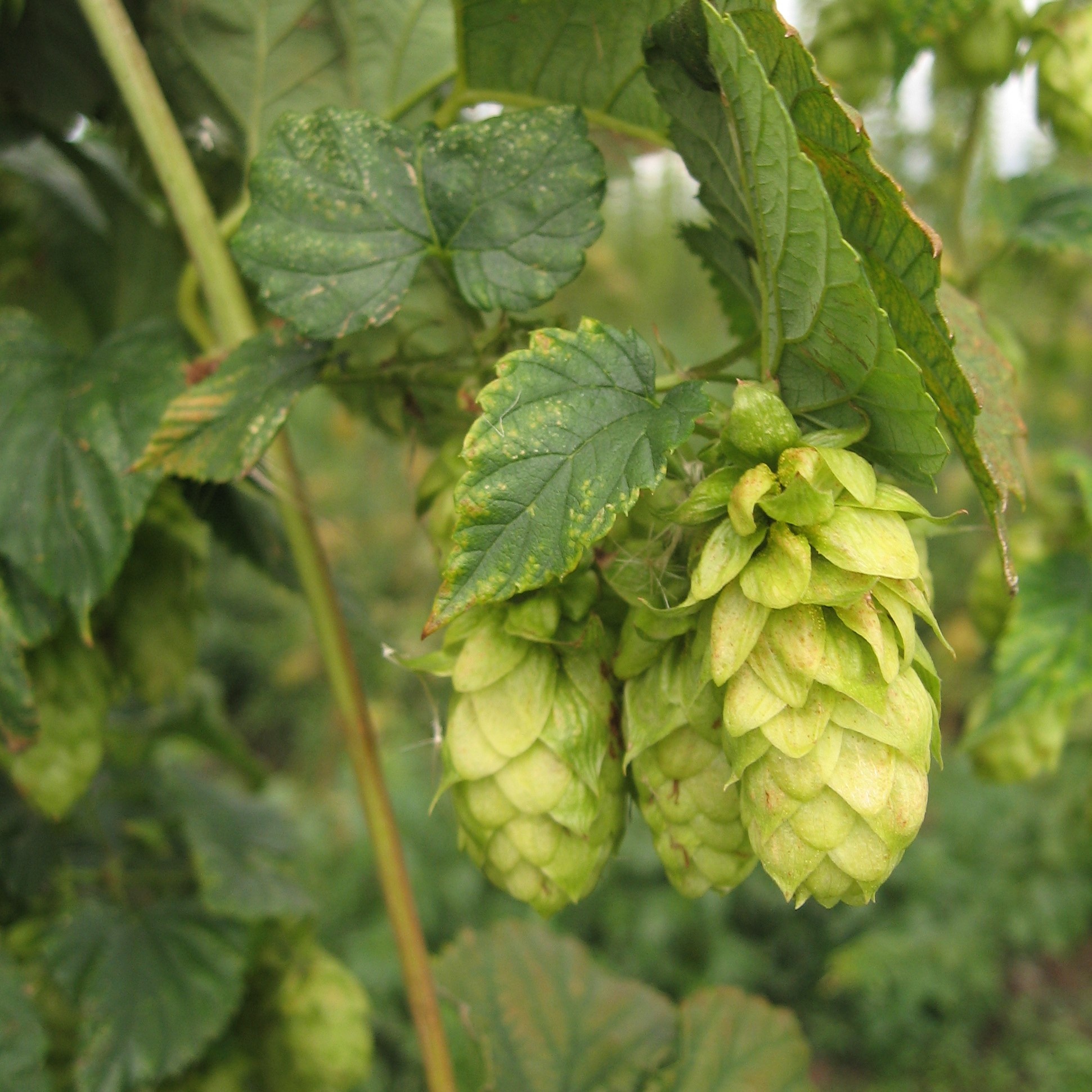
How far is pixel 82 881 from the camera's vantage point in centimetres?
99

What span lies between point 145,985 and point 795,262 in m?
0.83

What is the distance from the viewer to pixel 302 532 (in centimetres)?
71

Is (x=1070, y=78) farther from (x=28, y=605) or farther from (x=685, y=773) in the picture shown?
(x=28, y=605)

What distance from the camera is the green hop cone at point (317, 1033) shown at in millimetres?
898

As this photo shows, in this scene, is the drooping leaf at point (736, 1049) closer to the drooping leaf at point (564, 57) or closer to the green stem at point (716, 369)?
the green stem at point (716, 369)

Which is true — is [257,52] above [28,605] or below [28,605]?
above

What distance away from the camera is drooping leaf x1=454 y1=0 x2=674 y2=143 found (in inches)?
22.2

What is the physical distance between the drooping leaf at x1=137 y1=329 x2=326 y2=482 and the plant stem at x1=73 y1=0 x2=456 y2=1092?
69 mm

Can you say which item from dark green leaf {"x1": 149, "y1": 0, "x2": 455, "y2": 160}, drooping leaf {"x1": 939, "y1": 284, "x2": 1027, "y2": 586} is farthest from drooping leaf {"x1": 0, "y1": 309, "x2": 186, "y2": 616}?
drooping leaf {"x1": 939, "y1": 284, "x2": 1027, "y2": 586}

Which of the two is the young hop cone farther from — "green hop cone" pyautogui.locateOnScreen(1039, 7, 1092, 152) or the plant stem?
"green hop cone" pyautogui.locateOnScreen(1039, 7, 1092, 152)

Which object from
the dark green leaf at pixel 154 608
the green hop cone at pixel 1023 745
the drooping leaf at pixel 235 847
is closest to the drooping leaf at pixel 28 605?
the dark green leaf at pixel 154 608

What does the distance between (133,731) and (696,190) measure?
871 millimetres

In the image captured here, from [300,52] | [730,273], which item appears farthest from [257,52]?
[730,273]

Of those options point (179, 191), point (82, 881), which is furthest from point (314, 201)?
point (82, 881)
